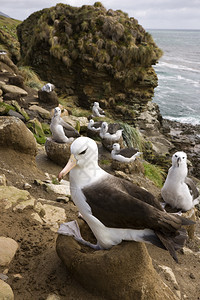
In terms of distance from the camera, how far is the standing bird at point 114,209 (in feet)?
8.50

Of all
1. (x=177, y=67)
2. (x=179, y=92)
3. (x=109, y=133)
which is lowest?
(x=179, y=92)

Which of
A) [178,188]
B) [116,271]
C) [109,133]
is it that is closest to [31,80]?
[109,133]

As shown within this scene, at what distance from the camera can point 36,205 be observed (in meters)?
4.14

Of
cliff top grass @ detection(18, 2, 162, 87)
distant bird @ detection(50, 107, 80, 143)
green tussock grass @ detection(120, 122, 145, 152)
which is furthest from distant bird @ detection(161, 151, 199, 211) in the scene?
cliff top grass @ detection(18, 2, 162, 87)

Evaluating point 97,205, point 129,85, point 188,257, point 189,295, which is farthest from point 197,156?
point 97,205

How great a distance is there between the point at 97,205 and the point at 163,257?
7.61ft

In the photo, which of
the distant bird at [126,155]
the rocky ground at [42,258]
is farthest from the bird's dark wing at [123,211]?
the distant bird at [126,155]

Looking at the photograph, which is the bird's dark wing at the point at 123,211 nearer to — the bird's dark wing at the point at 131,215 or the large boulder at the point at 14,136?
the bird's dark wing at the point at 131,215

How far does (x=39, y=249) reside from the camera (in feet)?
10.6

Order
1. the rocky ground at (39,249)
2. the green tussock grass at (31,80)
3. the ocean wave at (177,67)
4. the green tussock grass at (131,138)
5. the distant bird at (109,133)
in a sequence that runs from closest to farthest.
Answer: the rocky ground at (39,249) < the distant bird at (109,133) < the green tussock grass at (131,138) < the green tussock grass at (31,80) < the ocean wave at (177,67)

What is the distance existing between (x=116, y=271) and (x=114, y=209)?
0.61 m

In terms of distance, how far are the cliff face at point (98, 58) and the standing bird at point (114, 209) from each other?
16.1 m

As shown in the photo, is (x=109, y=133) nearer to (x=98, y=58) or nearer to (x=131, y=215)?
(x=131, y=215)

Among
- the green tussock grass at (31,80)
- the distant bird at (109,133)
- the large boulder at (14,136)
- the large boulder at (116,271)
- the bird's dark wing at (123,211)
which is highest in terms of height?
the bird's dark wing at (123,211)
